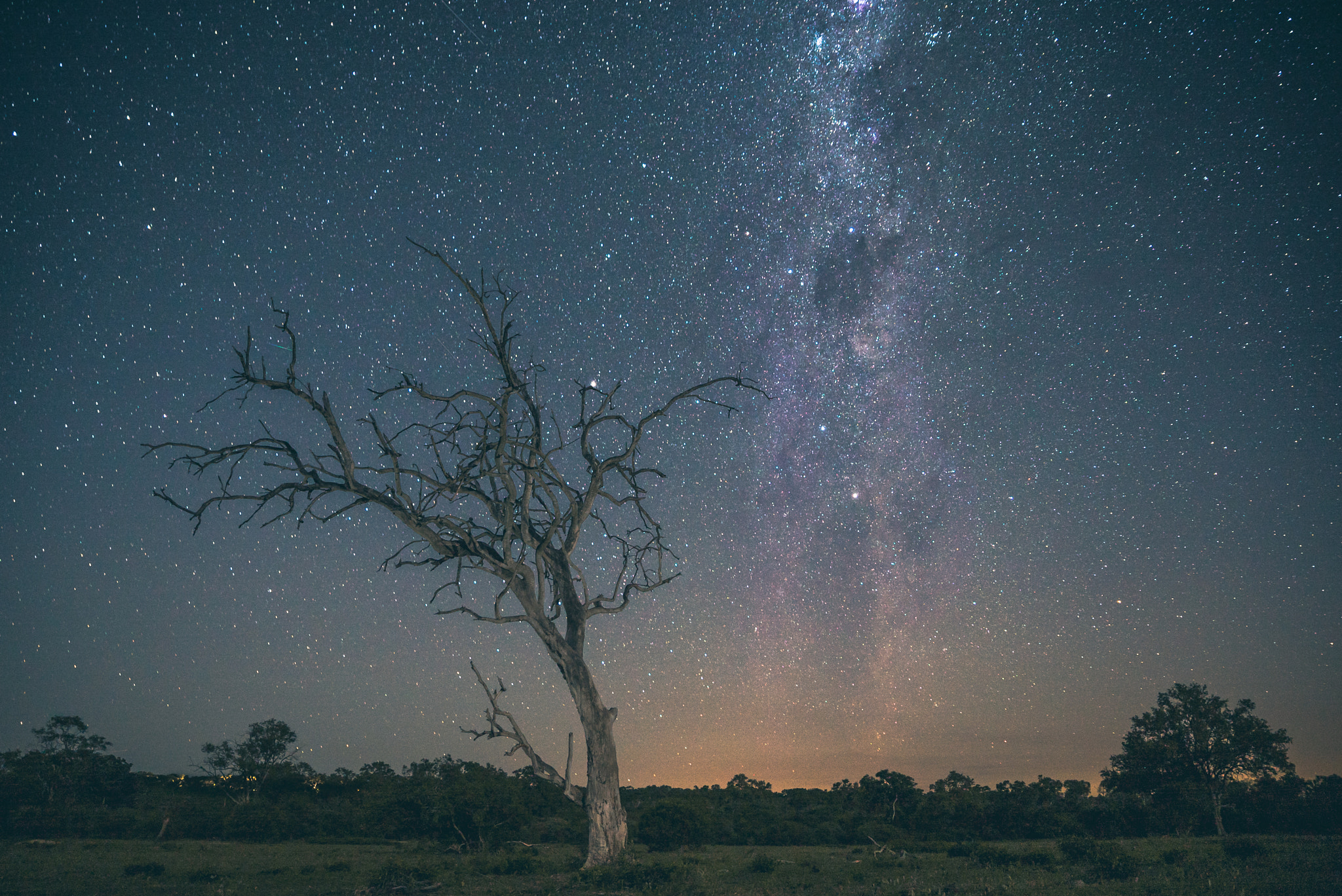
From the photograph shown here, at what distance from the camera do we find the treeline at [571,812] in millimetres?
28406

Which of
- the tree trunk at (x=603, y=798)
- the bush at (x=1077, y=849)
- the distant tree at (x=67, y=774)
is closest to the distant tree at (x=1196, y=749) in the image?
the bush at (x=1077, y=849)

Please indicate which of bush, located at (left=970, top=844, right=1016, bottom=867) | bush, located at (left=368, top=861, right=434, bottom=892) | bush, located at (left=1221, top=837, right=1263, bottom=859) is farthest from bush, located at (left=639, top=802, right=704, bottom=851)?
bush, located at (left=1221, top=837, right=1263, bottom=859)

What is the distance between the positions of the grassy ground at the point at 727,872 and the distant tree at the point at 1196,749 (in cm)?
1852

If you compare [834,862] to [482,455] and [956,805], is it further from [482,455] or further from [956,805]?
[956,805]

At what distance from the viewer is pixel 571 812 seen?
37.9 meters

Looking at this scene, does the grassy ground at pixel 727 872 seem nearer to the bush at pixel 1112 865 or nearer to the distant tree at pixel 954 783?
the bush at pixel 1112 865

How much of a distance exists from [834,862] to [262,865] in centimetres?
1527

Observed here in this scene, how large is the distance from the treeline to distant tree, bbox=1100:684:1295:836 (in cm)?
87

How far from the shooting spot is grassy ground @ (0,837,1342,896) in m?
10.9

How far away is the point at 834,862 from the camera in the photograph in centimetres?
1756

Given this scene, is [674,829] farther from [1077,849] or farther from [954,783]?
[954,783]

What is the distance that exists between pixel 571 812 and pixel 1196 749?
112 ft

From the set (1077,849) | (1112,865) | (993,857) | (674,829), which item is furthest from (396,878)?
(1077,849)

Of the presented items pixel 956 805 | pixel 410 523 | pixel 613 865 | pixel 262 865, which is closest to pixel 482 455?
pixel 410 523
